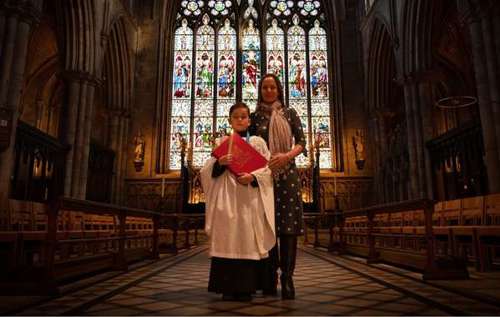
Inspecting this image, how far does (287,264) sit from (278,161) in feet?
2.54

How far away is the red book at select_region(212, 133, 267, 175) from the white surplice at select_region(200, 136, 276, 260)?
55 millimetres

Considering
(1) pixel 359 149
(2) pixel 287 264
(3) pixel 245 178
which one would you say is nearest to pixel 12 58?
(3) pixel 245 178

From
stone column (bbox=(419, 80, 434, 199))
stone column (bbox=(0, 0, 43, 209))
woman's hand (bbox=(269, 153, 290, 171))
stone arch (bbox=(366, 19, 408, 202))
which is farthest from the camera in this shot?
stone arch (bbox=(366, 19, 408, 202))

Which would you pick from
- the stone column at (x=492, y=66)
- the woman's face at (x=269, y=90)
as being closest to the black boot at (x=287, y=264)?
the woman's face at (x=269, y=90)

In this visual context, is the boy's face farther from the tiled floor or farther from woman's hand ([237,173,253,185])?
the tiled floor

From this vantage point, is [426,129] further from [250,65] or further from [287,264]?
[287,264]

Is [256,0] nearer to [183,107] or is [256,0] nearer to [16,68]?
[183,107]

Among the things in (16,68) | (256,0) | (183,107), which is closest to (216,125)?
(183,107)

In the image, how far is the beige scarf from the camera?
Result: 9.67 ft

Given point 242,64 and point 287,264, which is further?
point 242,64

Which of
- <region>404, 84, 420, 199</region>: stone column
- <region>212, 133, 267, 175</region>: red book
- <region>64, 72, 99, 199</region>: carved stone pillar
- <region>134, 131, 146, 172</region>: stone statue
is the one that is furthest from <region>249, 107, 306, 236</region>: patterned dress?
<region>134, 131, 146, 172</region>: stone statue

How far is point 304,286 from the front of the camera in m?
3.38

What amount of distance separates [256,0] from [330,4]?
3.41 metres

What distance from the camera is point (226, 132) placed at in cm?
1493
